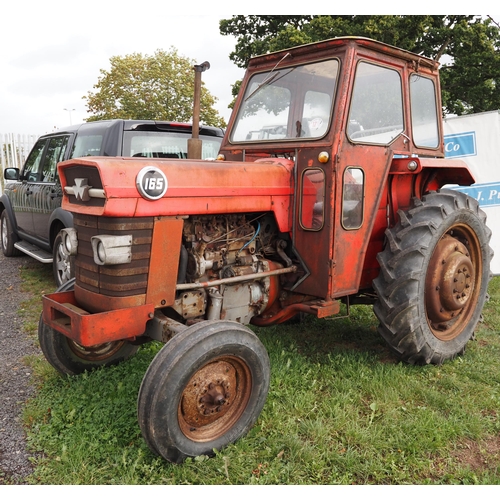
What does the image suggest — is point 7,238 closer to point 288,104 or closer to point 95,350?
point 95,350

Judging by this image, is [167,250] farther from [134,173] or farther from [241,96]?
[241,96]

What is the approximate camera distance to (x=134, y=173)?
2.71 m

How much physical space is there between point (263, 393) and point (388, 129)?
217cm

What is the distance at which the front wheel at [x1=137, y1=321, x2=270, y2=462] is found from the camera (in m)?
2.52

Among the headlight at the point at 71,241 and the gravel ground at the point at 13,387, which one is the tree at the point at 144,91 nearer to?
the gravel ground at the point at 13,387

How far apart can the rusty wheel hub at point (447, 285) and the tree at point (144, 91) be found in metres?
16.8

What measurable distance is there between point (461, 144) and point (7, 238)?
24.1ft

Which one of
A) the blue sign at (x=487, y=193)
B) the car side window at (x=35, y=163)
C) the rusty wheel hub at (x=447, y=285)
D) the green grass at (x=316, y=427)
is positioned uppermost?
the blue sign at (x=487, y=193)

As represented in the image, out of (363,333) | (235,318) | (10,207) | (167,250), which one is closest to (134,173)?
(167,250)

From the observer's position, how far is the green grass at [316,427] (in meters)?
2.64

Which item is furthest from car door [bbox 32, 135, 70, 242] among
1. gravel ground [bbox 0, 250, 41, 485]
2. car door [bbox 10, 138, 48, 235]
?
gravel ground [bbox 0, 250, 41, 485]

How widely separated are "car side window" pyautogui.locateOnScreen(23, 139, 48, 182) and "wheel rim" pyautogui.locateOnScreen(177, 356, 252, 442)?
5.26m

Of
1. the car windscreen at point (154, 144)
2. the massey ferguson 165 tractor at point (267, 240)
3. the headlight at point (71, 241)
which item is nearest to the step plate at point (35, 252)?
the car windscreen at point (154, 144)

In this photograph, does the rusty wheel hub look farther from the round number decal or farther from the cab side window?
the round number decal
